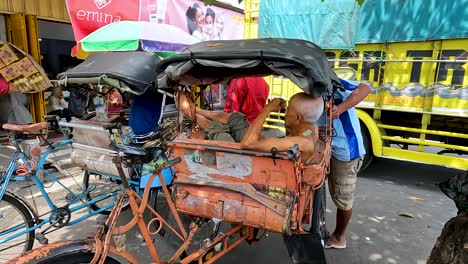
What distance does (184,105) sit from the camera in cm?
264

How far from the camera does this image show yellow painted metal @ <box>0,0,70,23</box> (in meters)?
6.07

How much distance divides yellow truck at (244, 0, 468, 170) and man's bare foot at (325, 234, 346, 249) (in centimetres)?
235

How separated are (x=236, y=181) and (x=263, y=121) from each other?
427mm

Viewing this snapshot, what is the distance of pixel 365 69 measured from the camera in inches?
199

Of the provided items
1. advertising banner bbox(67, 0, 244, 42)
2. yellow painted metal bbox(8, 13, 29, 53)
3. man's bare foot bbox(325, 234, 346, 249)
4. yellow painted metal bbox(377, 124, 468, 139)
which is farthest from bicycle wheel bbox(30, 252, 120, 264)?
yellow painted metal bbox(8, 13, 29, 53)

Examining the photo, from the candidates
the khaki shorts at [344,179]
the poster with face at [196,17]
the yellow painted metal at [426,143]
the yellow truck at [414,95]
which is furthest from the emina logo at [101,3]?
the yellow painted metal at [426,143]

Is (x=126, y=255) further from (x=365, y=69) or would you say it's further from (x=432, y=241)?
(x=365, y=69)

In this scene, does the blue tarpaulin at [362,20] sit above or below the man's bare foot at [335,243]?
above

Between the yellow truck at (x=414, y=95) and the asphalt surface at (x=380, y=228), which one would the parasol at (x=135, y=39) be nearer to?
the asphalt surface at (x=380, y=228)

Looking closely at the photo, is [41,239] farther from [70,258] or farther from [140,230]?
[70,258]

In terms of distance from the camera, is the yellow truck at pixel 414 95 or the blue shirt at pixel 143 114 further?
the yellow truck at pixel 414 95

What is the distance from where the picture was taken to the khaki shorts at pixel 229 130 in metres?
2.44

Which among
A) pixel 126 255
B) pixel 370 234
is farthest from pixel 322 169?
pixel 370 234

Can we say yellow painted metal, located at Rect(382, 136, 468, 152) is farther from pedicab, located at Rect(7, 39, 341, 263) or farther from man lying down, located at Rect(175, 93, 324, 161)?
man lying down, located at Rect(175, 93, 324, 161)
